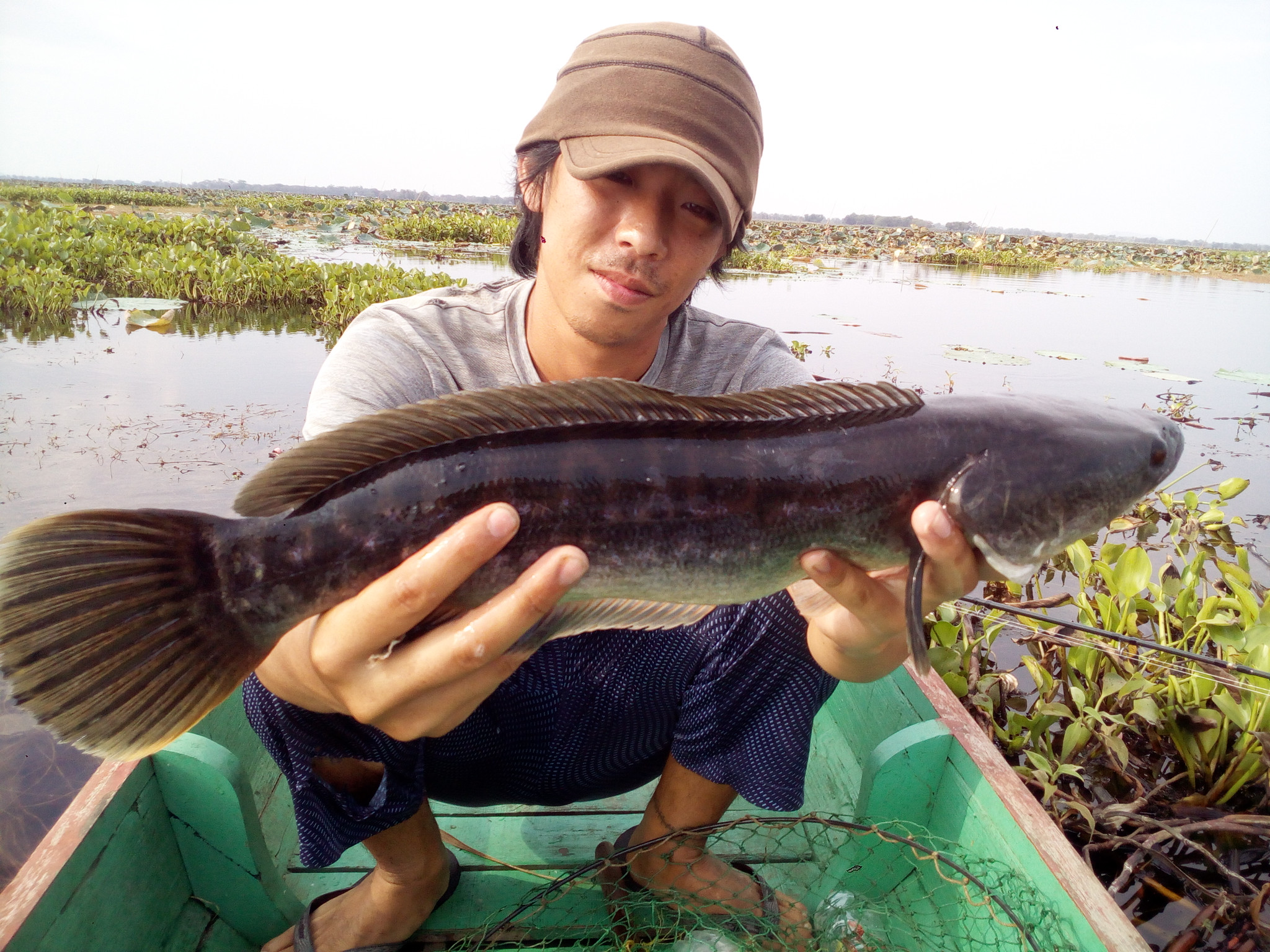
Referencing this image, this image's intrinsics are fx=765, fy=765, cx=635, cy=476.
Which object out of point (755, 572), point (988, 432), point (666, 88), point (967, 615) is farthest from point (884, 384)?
point (967, 615)

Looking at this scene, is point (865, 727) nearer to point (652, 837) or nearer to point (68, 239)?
point (652, 837)

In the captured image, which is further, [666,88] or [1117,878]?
[1117,878]

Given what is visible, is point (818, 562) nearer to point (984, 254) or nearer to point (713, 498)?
point (713, 498)

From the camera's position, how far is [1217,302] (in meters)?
23.3

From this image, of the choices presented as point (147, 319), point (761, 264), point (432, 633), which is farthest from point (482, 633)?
point (761, 264)

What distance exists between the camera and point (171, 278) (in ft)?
45.3

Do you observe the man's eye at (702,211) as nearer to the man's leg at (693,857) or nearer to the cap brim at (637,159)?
the cap brim at (637,159)

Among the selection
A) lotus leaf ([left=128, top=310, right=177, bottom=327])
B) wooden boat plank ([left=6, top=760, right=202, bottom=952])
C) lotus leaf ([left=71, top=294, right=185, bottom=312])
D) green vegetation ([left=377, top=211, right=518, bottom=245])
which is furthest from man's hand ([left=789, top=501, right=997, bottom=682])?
green vegetation ([left=377, top=211, right=518, bottom=245])

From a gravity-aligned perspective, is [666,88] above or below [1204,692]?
above

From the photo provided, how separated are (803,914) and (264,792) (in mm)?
2069

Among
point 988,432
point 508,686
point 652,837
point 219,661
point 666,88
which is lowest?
point 652,837

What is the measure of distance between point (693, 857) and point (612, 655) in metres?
0.82

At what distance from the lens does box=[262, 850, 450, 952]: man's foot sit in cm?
241

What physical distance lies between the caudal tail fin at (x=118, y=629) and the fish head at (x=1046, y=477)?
68.5 inches
